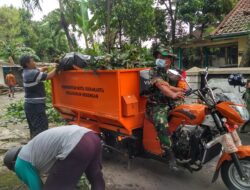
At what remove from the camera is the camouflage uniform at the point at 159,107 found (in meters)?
4.39

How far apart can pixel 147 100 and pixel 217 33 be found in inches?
372

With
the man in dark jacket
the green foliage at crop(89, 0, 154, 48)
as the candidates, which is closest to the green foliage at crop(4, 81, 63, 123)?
the man in dark jacket

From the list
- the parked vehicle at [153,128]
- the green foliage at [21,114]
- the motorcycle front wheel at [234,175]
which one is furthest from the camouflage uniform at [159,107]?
the green foliage at [21,114]

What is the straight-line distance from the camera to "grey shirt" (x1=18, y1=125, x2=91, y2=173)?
2.66 meters

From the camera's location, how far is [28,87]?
568 cm

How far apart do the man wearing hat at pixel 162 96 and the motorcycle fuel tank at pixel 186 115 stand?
117 mm

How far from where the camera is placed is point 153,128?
4566 mm

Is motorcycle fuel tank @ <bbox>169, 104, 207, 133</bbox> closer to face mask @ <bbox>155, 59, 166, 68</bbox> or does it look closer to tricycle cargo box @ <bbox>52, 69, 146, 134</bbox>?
tricycle cargo box @ <bbox>52, 69, 146, 134</bbox>

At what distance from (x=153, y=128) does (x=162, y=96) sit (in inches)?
17.9

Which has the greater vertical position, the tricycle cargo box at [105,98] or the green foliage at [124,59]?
the green foliage at [124,59]

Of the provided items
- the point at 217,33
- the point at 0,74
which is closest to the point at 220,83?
the point at 217,33

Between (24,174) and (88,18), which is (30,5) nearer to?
(88,18)

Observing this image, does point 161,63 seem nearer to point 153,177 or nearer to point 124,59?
point 124,59

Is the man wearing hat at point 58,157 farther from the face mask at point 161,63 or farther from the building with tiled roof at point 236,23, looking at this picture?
the building with tiled roof at point 236,23
